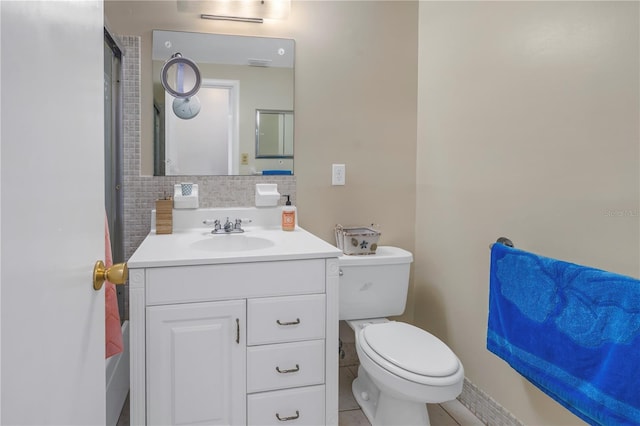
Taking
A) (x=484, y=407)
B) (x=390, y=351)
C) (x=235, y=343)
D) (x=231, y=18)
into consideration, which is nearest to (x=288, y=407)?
(x=235, y=343)

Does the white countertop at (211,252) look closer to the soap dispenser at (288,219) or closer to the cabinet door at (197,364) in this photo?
the soap dispenser at (288,219)

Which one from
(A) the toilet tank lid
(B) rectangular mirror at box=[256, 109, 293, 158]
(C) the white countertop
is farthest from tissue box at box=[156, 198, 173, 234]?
(A) the toilet tank lid

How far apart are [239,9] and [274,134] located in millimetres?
623

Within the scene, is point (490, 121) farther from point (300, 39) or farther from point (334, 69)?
point (300, 39)

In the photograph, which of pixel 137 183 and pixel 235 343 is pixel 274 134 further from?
pixel 235 343

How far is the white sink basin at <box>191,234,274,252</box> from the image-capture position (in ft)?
6.00

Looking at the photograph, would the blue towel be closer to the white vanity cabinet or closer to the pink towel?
the white vanity cabinet

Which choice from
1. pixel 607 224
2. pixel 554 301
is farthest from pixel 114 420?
pixel 607 224

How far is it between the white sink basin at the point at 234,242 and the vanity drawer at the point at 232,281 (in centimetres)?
33

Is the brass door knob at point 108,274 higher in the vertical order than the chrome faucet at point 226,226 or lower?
higher

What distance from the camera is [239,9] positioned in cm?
201

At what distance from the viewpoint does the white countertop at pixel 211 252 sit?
141cm

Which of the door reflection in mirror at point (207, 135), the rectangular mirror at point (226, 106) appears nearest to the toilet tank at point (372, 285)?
the rectangular mirror at point (226, 106)

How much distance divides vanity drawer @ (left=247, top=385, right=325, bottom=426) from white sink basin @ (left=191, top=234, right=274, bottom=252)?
0.61 meters
